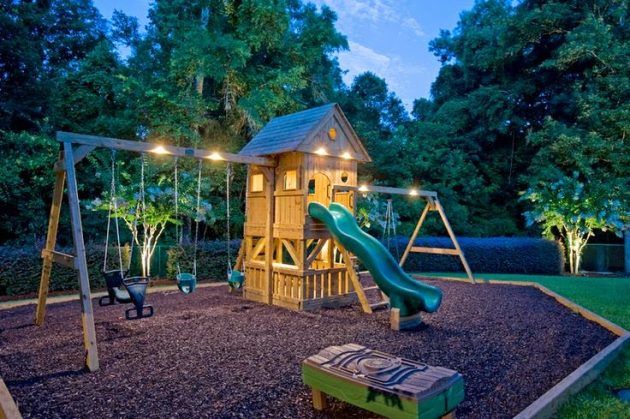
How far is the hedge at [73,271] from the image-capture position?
9406mm

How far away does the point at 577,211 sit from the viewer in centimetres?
1559

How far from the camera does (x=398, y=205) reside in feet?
65.5

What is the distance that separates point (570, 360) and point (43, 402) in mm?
5847

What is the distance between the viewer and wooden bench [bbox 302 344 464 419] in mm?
2936

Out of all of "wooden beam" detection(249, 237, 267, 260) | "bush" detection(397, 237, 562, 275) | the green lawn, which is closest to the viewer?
the green lawn

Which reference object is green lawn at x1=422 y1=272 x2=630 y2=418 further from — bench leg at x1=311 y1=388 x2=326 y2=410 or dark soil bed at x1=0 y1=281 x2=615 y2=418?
bench leg at x1=311 y1=388 x2=326 y2=410

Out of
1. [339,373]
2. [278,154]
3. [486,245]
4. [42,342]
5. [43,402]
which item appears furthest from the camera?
[486,245]

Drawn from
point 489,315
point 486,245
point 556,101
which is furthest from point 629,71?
point 489,315

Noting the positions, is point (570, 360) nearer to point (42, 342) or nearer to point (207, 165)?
point (42, 342)

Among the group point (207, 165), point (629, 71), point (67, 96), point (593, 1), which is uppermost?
point (593, 1)

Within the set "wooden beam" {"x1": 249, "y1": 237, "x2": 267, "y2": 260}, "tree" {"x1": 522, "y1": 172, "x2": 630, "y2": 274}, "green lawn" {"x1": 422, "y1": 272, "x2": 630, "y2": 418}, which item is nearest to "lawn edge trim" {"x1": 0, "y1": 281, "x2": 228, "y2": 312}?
"wooden beam" {"x1": 249, "y1": 237, "x2": 267, "y2": 260}

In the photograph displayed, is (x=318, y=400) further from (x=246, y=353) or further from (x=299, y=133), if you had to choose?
(x=299, y=133)

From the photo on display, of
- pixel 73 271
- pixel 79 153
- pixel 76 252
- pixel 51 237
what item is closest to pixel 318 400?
pixel 76 252

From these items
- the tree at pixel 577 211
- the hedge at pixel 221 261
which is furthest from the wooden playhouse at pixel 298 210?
the tree at pixel 577 211
